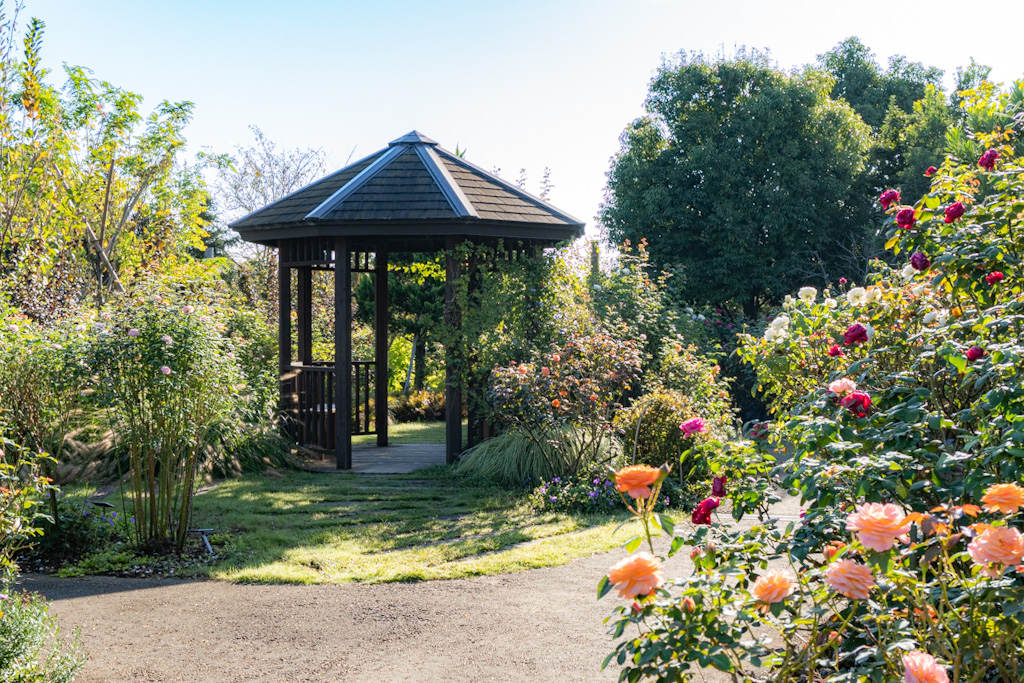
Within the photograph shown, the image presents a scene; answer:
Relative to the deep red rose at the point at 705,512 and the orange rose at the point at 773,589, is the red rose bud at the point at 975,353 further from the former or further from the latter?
the orange rose at the point at 773,589

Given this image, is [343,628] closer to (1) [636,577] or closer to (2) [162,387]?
(2) [162,387]

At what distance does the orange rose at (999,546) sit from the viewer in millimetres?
1766

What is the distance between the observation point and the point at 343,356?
9438 millimetres

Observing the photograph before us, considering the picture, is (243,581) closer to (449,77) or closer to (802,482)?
(802,482)

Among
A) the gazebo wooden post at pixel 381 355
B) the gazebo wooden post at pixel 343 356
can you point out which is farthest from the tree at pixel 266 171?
the gazebo wooden post at pixel 343 356

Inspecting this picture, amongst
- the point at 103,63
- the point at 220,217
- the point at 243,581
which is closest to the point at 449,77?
the point at 103,63

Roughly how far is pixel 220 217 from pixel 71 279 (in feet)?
37.4

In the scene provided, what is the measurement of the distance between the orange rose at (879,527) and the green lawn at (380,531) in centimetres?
368

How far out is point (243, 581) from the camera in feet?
16.7

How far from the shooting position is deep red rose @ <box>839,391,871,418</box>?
2.79 m

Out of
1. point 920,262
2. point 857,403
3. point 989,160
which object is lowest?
point 857,403

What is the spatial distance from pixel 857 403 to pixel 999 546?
109 centimetres

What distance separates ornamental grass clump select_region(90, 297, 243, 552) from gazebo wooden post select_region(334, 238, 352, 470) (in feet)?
11.6

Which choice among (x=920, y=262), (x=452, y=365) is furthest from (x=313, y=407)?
(x=920, y=262)
